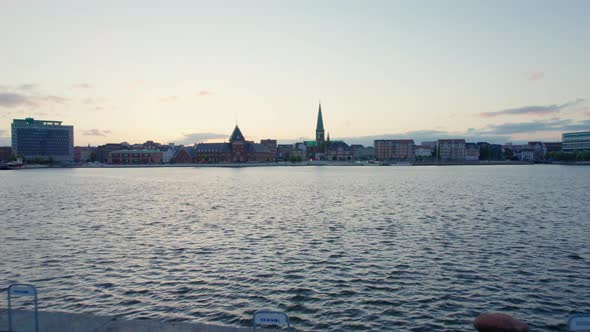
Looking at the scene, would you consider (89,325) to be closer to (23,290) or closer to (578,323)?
→ (23,290)

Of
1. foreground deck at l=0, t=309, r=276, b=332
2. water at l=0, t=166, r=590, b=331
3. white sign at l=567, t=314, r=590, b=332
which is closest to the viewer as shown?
white sign at l=567, t=314, r=590, b=332

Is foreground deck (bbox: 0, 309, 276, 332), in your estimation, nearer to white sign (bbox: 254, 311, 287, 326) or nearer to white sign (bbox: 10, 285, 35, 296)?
white sign (bbox: 10, 285, 35, 296)

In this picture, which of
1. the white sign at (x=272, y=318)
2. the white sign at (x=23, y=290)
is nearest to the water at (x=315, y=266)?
the white sign at (x=23, y=290)

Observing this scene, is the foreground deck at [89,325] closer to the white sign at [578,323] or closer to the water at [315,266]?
the water at [315,266]

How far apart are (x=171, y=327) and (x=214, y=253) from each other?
1424 centimetres

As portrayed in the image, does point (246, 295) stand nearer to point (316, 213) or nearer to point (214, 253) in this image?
point (214, 253)

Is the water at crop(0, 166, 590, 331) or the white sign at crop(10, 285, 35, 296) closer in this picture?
the white sign at crop(10, 285, 35, 296)

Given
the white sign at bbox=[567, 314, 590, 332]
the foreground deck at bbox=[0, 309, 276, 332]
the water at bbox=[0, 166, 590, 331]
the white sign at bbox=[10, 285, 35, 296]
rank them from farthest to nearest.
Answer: the water at bbox=[0, 166, 590, 331]
the foreground deck at bbox=[0, 309, 276, 332]
the white sign at bbox=[10, 285, 35, 296]
the white sign at bbox=[567, 314, 590, 332]


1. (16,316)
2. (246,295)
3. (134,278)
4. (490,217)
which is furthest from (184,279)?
(490,217)

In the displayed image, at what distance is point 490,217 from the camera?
3819cm

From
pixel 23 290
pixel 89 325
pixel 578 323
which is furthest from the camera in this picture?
pixel 89 325

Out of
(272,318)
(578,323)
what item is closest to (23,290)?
(272,318)

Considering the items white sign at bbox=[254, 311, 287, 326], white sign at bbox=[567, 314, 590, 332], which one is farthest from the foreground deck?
white sign at bbox=[567, 314, 590, 332]

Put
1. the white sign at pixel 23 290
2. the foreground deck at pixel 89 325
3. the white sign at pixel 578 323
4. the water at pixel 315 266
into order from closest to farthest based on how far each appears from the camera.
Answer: the white sign at pixel 578 323 → the white sign at pixel 23 290 → the foreground deck at pixel 89 325 → the water at pixel 315 266
